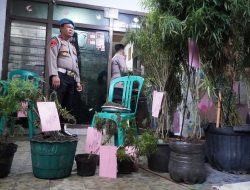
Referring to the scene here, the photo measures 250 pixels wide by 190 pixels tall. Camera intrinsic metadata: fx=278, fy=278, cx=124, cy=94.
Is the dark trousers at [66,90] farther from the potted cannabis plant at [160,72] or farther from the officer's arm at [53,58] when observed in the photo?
the potted cannabis plant at [160,72]

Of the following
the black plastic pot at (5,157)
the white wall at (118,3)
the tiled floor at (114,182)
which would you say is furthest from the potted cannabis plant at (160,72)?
the white wall at (118,3)

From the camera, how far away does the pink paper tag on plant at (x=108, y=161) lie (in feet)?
7.34

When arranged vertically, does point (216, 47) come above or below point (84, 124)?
above

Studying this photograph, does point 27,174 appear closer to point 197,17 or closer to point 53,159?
point 53,159

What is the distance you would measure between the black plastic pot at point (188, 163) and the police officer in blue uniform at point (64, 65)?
4.20 feet

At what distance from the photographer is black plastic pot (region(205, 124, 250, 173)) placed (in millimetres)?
2475

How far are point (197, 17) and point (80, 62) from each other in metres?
2.97

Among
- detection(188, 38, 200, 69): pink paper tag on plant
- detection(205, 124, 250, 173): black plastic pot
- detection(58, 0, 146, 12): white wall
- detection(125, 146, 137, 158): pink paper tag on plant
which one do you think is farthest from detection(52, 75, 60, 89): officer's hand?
detection(58, 0, 146, 12): white wall

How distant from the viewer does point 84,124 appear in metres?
4.73

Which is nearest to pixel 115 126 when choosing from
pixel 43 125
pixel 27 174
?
pixel 43 125

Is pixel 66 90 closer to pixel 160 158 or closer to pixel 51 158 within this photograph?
pixel 51 158

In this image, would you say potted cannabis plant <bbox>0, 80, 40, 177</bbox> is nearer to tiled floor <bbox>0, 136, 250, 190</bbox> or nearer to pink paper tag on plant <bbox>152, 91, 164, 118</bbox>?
tiled floor <bbox>0, 136, 250, 190</bbox>

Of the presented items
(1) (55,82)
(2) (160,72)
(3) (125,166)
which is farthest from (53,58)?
(3) (125,166)

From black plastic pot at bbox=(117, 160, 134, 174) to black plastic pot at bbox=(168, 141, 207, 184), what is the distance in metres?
0.37
